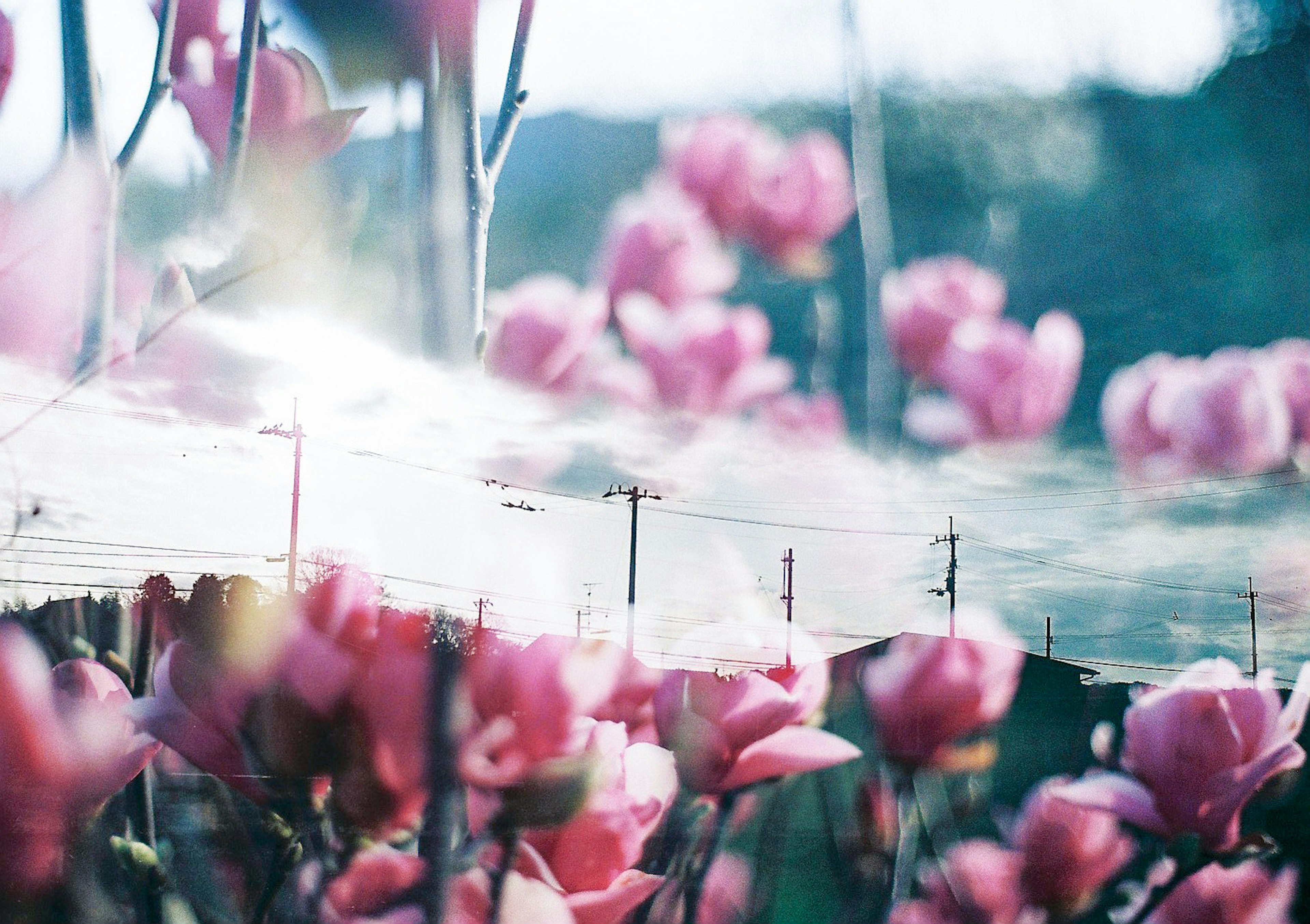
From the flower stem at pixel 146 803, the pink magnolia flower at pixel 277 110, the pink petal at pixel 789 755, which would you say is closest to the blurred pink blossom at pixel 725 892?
the pink petal at pixel 789 755

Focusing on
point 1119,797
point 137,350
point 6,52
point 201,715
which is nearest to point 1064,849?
point 1119,797

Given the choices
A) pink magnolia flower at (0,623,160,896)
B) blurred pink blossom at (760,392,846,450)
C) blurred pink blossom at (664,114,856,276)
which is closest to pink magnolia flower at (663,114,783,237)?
blurred pink blossom at (664,114,856,276)

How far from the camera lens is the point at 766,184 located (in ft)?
4.03

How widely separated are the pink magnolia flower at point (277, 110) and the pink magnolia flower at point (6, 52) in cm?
18

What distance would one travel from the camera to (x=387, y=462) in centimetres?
116

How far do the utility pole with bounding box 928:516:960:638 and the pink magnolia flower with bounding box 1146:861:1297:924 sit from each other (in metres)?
0.43

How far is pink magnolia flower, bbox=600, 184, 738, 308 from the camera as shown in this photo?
3.85 ft

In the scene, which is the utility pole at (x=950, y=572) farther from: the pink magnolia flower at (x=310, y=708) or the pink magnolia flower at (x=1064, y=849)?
the pink magnolia flower at (x=310, y=708)

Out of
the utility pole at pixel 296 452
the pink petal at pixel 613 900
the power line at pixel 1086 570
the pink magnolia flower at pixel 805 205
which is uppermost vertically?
the pink magnolia flower at pixel 805 205

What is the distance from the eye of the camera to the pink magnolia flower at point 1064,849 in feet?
4.04

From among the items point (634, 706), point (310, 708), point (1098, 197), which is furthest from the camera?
point (1098, 197)

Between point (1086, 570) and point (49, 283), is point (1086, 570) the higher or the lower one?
the lower one

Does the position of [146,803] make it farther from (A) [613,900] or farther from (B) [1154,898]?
(B) [1154,898]

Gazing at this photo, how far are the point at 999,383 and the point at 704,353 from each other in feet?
1.23
